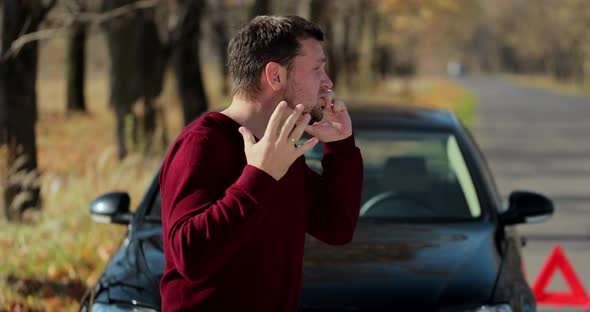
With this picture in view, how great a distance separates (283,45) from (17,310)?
4.14 m

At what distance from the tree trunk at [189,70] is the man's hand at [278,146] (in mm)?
13967

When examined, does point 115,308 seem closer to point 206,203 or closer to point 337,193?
point 337,193

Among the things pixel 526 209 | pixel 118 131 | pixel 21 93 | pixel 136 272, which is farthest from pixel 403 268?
pixel 118 131

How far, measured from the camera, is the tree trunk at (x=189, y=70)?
16.5 meters

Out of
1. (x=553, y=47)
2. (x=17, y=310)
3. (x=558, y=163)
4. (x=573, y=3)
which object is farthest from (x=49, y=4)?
(x=553, y=47)

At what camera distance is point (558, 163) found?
1888 centimetres

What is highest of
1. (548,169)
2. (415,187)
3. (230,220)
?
(230,220)

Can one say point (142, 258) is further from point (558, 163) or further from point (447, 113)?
point (558, 163)

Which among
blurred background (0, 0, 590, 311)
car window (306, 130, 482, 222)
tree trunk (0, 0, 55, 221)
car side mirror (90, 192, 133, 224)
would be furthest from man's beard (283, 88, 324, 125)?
tree trunk (0, 0, 55, 221)

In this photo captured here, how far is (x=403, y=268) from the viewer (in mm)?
4434

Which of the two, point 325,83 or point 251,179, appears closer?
point 251,179

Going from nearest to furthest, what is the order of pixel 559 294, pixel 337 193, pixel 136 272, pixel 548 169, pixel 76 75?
pixel 337 193
pixel 136 272
pixel 559 294
pixel 548 169
pixel 76 75

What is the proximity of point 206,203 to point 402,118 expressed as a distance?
341 cm

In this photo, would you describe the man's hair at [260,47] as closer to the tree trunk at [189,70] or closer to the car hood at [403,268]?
the car hood at [403,268]
